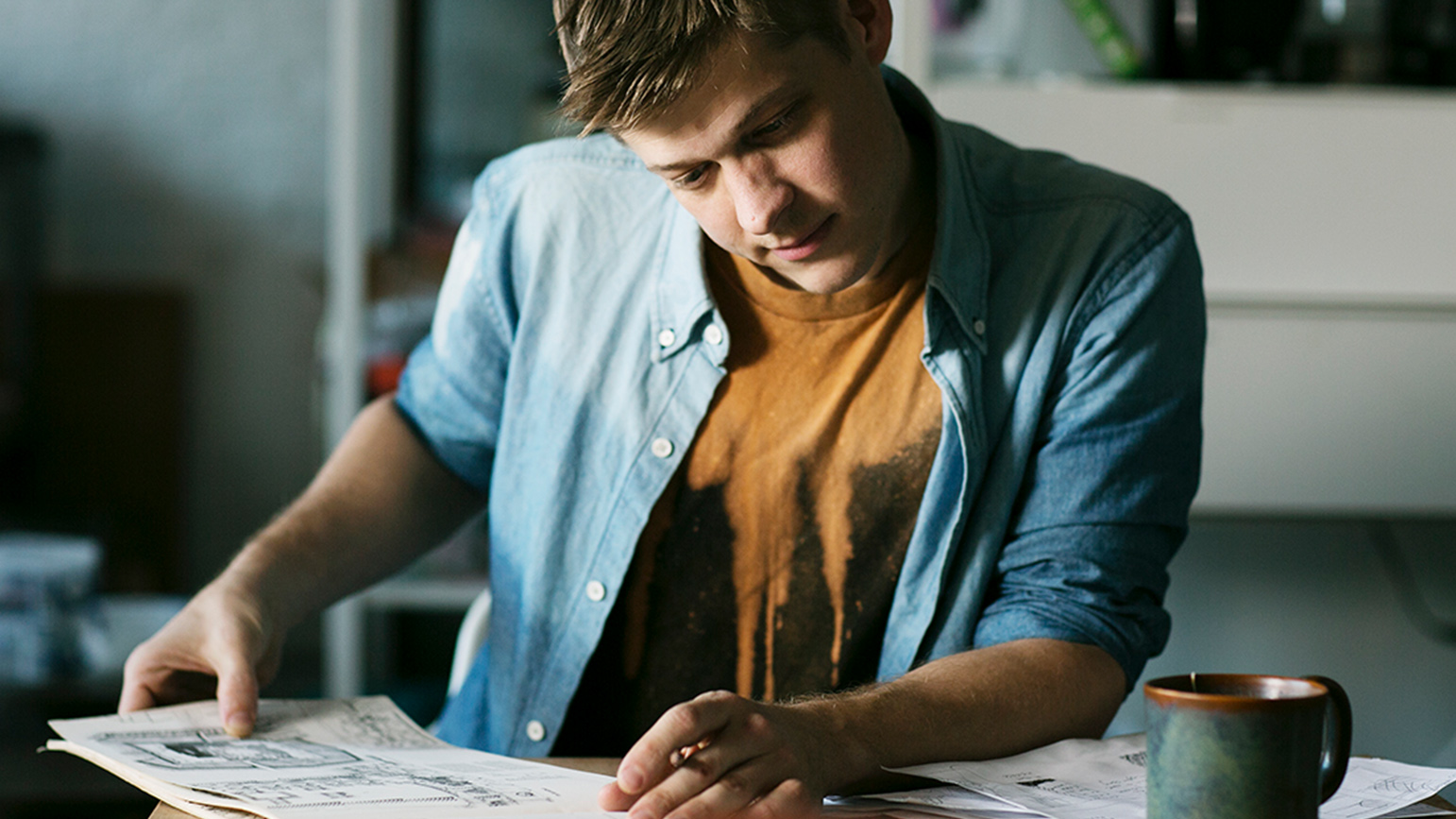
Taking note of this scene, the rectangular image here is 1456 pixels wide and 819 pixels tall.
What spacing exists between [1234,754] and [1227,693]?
6 cm

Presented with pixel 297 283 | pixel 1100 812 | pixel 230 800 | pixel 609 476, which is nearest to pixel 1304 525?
pixel 609 476

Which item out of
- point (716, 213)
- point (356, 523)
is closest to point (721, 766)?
point (716, 213)

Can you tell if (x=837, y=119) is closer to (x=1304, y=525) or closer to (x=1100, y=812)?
(x=1100, y=812)

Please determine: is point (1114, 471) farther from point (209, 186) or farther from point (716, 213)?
point (209, 186)

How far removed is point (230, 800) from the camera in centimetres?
67

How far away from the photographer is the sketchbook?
674 mm

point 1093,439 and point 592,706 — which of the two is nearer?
point 1093,439

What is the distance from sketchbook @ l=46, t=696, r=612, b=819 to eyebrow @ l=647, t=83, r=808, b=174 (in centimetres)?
39

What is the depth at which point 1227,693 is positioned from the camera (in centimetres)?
63

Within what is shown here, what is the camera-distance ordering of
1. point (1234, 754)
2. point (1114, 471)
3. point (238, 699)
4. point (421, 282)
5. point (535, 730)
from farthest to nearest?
point (421, 282), point (535, 730), point (1114, 471), point (238, 699), point (1234, 754)

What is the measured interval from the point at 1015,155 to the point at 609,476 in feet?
1.42

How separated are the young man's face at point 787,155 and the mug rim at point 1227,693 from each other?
401 millimetres

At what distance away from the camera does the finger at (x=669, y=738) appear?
65 cm

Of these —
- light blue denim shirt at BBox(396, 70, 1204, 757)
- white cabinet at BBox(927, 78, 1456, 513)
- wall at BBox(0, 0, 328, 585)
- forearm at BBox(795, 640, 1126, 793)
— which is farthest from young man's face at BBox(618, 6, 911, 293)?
wall at BBox(0, 0, 328, 585)
